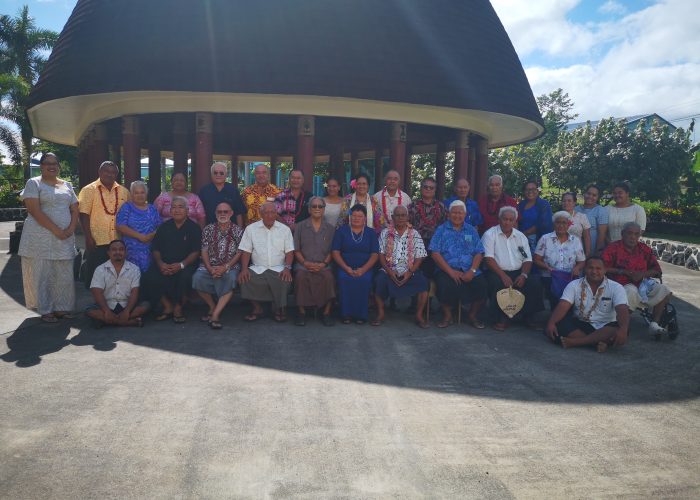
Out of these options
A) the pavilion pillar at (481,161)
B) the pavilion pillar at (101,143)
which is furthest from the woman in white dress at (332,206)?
the pavilion pillar at (101,143)

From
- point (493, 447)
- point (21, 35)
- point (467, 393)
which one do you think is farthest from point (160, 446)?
point (21, 35)

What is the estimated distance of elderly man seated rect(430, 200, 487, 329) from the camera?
634 centimetres

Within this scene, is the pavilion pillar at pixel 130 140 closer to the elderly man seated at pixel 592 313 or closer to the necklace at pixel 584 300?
the elderly man seated at pixel 592 313

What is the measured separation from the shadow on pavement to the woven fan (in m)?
0.27

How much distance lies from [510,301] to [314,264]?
2.37 meters

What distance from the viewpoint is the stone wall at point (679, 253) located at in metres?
12.8

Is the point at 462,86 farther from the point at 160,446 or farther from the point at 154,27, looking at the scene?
the point at 160,446

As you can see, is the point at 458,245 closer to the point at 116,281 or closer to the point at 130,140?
the point at 116,281

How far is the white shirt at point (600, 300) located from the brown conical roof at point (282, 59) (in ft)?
14.6

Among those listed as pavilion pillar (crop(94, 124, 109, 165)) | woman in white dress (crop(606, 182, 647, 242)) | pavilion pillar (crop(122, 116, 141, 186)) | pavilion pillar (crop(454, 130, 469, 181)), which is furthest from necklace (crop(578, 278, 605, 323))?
pavilion pillar (crop(94, 124, 109, 165))

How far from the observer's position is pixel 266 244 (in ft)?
20.7

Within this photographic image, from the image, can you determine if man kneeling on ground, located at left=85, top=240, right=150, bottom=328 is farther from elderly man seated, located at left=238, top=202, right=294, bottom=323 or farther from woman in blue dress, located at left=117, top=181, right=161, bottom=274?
elderly man seated, located at left=238, top=202, right=294, bottom=323

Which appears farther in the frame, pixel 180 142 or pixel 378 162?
pixel 378 162

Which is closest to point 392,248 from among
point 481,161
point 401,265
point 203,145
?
Result: point 401,265
